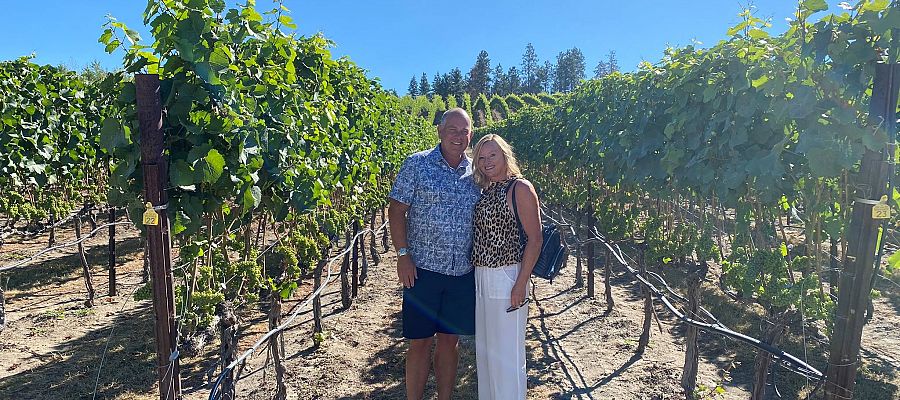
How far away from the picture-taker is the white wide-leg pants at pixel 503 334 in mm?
2828

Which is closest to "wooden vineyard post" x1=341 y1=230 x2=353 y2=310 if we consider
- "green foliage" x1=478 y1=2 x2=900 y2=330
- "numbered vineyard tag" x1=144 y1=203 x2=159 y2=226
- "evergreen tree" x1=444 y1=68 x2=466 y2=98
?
"green foliage" x1=478 y1=2 x2=900 y2=330

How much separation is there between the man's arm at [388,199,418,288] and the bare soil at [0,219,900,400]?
1.11 meters

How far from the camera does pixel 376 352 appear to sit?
4738 mm

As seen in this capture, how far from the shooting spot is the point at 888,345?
4973 mm

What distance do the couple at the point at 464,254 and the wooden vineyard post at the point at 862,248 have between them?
1254 millimetres

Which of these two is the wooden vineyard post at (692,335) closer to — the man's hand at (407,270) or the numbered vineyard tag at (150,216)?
the man's hand at (407,270)

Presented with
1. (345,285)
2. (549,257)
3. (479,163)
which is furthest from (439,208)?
(345,285)

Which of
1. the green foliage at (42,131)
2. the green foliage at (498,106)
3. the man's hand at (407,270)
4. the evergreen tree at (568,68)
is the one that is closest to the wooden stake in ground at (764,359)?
the man's hand at (407,270)

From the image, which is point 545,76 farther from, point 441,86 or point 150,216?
point 150,216

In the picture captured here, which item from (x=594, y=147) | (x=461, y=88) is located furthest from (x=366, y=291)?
(x=461, y=88)

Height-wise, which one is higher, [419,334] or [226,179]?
[226,179]

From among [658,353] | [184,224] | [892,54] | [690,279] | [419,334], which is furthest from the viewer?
[658,353]

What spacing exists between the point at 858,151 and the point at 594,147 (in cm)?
Answer: 427

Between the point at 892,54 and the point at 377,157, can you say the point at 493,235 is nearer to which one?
the point at 892,54
